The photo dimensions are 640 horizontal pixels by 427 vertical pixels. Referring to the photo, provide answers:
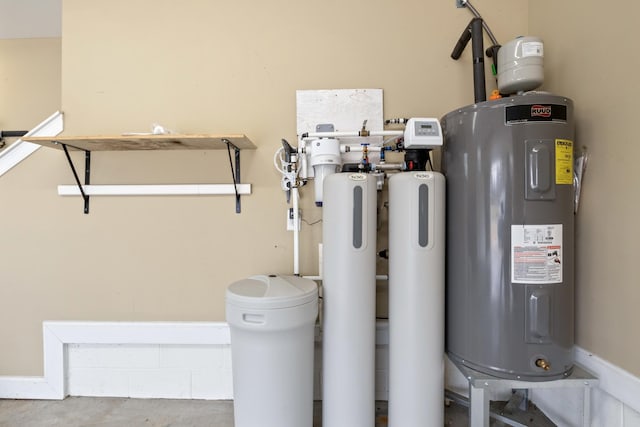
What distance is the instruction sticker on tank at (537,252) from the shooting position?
3.72 feet

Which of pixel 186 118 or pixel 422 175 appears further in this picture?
pixel 186 118

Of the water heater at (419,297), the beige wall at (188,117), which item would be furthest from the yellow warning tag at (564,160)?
the beige wall at (188,117)

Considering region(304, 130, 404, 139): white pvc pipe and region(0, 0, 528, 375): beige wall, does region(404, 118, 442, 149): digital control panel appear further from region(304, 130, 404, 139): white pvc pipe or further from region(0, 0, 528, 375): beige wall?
region(0, 0, 528, 375): beige wall

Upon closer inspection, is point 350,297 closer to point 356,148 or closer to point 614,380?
point 356,148

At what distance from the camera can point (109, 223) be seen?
1740 millimetres

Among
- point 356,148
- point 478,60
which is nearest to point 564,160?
point 478,60

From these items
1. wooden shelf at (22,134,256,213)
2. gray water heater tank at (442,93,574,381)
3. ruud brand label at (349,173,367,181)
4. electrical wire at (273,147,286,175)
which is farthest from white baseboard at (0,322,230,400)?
gray water heater tank at (442,93,574,381)

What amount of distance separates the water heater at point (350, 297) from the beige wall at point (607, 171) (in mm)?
871

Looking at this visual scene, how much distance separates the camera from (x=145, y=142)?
1541 millimetres

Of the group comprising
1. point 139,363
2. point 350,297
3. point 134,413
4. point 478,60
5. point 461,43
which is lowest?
point 134,413

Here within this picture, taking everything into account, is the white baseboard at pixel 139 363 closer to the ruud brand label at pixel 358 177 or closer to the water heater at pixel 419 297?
the water heater at pixel 419 297

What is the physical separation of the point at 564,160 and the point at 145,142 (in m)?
1.85

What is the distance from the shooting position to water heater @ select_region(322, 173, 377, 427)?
4.23ft

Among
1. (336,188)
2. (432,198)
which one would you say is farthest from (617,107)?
(336,188)
